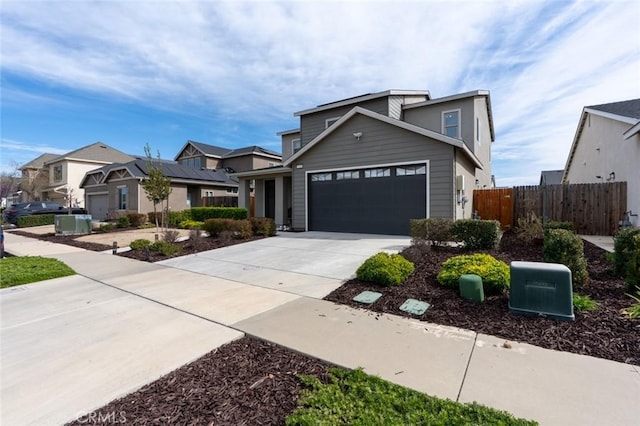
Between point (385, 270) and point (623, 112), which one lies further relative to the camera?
point (623, 112)

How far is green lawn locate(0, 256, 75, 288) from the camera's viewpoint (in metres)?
6.48

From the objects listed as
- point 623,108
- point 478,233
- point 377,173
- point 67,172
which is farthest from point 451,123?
point 67,172

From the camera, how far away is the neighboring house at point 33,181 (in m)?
38.8

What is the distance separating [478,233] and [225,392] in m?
7.09

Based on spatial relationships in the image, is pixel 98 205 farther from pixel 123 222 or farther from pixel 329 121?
pixel 329 121

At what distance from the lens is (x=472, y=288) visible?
4.44m

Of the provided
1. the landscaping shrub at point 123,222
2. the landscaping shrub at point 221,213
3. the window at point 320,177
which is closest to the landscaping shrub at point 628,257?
the window at point 320,177

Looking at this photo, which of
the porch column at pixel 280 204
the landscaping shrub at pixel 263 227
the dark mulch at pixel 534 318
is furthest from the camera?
the porch column at pixel 280 204

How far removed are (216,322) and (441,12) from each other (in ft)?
27.0

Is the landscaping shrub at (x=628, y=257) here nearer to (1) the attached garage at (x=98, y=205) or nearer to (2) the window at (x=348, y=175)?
(2) the window at (x=348, y=175)

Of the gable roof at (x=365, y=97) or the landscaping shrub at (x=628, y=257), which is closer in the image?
the landscaping shrub at (x=628, y=257)

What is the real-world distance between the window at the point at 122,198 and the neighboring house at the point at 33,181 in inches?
953

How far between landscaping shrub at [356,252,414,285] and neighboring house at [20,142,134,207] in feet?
131

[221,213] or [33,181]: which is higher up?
[33,181]
